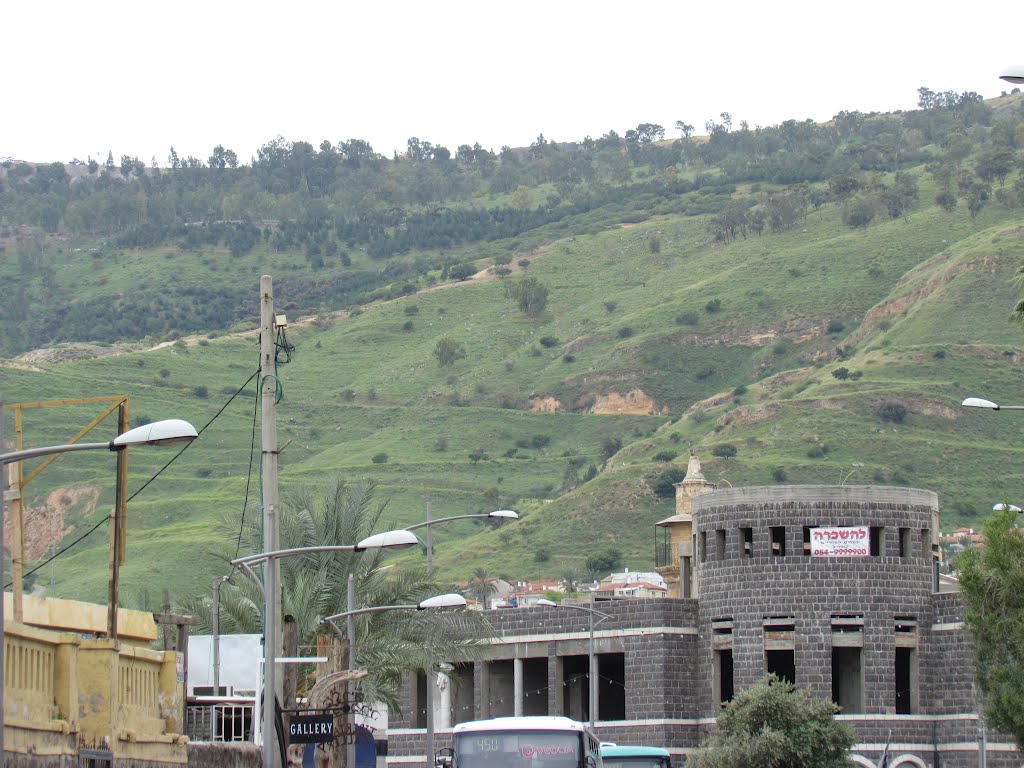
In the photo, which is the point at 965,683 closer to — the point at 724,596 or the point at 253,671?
the point at 724,596

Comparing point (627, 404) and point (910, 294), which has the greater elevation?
point (910, 294)

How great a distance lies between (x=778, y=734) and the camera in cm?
6316

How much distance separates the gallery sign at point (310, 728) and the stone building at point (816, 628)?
128ft

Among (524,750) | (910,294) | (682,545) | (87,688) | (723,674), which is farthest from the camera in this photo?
(910,294)

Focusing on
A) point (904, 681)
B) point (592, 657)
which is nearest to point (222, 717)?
point (592, 657)

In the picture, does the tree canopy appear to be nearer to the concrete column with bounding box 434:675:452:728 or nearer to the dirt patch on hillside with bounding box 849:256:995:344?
the concrete column with bounding box 434:675:452:728

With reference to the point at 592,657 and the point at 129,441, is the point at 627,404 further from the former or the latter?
the point at 129,441

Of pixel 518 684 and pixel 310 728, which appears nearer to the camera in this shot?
pixel 310 728

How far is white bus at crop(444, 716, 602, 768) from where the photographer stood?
121 feet

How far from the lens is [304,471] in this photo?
179 m

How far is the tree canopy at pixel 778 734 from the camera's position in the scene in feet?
205

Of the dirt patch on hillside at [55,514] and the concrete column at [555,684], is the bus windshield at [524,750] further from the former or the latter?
the dirt patch on hillside at [55,514]

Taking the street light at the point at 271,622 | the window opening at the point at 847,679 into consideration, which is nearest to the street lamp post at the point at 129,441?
the street light at the point at 271,622

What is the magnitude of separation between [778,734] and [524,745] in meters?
27.7
